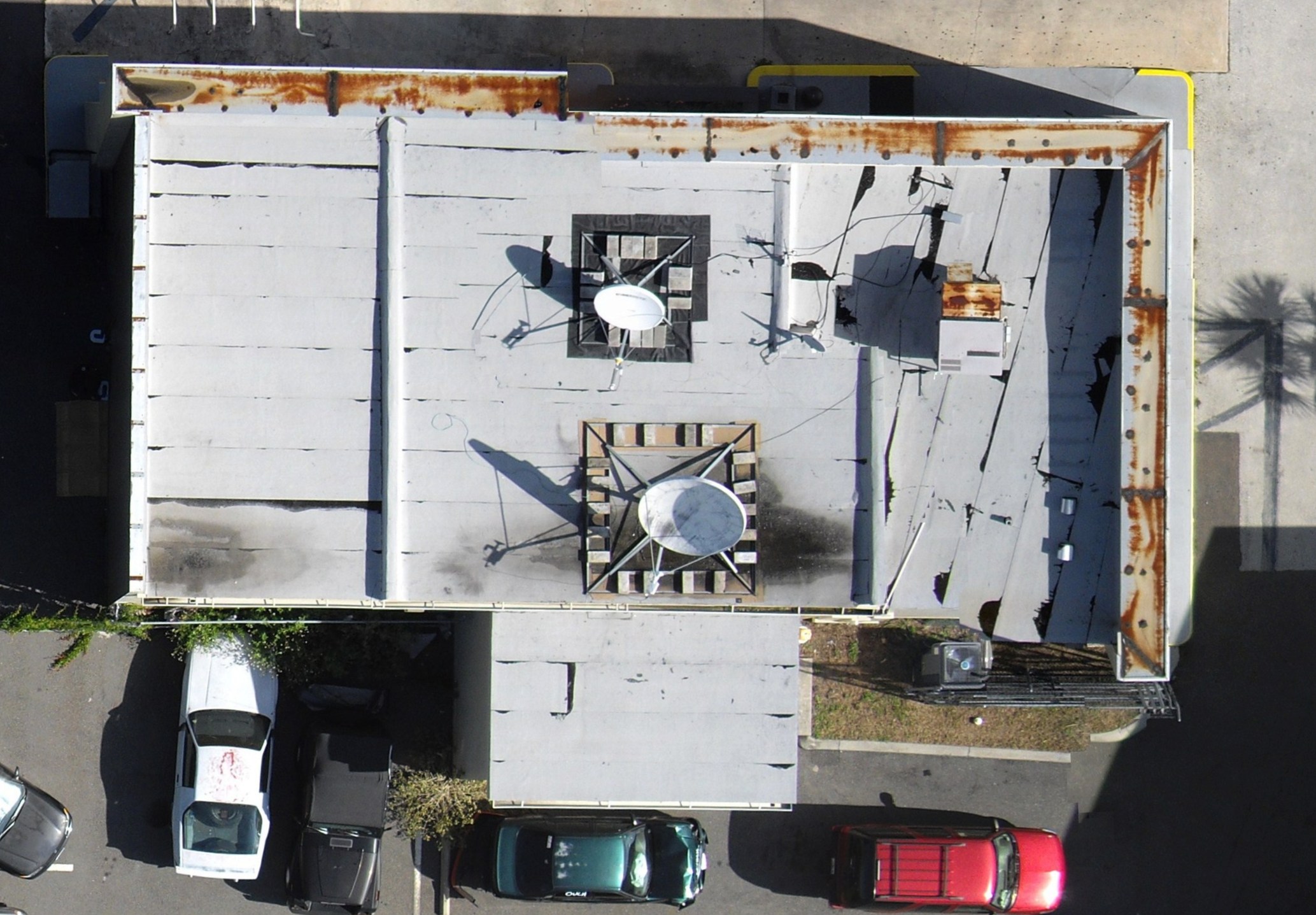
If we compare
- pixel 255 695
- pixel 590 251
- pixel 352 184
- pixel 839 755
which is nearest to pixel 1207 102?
pixel 590 251

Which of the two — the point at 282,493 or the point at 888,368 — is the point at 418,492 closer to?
the point at 282,493

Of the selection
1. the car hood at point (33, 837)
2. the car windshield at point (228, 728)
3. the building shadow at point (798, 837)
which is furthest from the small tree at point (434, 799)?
the car hood at point (33, 837)

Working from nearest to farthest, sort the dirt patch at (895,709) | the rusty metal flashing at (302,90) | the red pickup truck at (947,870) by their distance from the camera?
the rusty metal flashing at (302,90) → the red pickup truck at (947,870) → the dirt patch at (895,709)

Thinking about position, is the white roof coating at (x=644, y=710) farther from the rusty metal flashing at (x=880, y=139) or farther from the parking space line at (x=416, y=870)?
the rusty metal flashing at (x=880, y=139)

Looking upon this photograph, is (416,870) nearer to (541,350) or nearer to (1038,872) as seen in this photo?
(541,350)

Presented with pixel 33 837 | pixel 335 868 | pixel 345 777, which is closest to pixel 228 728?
pixel 345 777

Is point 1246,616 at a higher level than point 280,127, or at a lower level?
lower

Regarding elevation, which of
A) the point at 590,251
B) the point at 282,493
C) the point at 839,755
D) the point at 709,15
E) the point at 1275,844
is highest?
the point at 709,15
